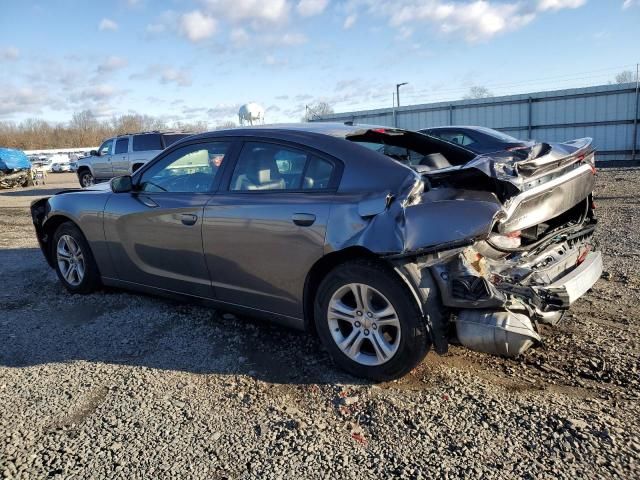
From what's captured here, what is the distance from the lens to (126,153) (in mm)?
16547

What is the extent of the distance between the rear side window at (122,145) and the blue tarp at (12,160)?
26.1 ft

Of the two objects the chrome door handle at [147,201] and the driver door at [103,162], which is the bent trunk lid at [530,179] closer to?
the chrome door handle at [147,201]

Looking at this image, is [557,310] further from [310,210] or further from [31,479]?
[31,479]

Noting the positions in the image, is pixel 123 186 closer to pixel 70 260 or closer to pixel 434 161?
pixel 70 260

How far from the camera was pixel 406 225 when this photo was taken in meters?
2.97

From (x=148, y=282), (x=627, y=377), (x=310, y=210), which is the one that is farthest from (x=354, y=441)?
(x=148, y=282)

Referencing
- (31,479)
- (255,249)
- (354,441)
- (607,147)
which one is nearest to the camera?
(31,479)

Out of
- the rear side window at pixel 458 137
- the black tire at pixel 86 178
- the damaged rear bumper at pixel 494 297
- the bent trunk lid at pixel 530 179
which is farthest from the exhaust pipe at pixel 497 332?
the black tire at pixel 86 178

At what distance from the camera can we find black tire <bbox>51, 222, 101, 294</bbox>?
16.7 ft

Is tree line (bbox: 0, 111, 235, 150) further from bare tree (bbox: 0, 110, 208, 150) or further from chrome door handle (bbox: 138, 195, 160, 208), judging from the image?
chrome door handle (bbox: 138, 195, 160, 208)

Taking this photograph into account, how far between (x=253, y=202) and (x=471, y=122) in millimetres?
21931

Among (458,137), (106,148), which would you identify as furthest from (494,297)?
(106,148)

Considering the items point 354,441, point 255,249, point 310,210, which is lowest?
point 354,441

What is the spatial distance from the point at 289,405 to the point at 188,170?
2.27 meters
